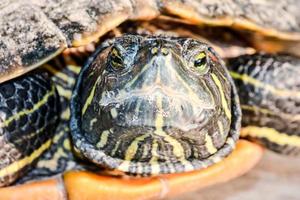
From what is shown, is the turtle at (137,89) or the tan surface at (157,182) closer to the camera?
the turtle at (137,89)

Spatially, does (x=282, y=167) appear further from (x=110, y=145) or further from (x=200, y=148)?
(x=110, y=145)

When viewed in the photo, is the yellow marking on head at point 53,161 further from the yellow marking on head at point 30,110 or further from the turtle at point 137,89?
the yellow marking on head at point 30,110

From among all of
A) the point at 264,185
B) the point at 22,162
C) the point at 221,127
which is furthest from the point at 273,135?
the point at 22,162

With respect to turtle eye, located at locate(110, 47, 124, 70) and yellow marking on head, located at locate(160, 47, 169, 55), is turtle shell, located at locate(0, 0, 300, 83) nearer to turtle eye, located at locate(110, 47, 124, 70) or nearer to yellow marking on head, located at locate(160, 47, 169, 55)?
turtle eye, located at locate(110, 47, 124, 70)

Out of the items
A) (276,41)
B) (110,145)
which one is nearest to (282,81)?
(276,41)

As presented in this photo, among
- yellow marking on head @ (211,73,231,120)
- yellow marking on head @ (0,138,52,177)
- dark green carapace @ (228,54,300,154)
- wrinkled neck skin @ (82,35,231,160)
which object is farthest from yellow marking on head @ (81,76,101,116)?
dark green carapace @ (228,54,300,154)

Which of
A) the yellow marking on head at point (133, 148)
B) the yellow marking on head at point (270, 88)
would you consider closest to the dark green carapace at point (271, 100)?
the yellow marking on head at point (270, 88)
